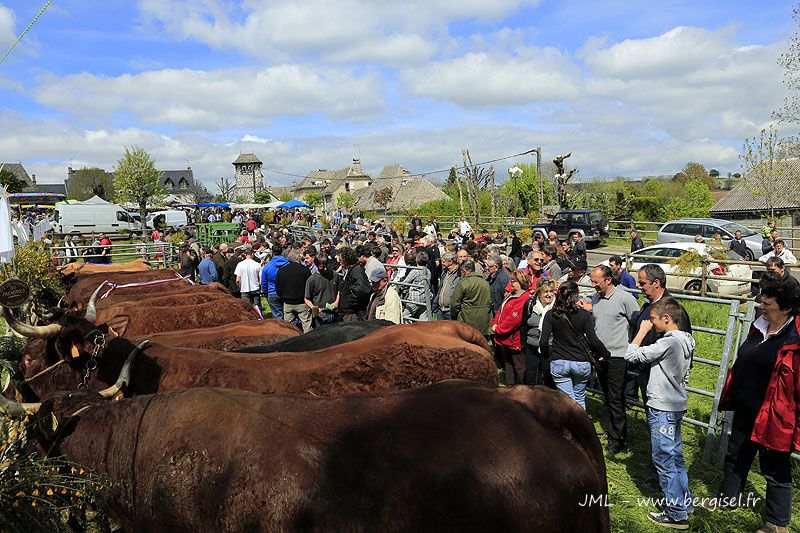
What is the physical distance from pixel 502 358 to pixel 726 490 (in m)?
3.28

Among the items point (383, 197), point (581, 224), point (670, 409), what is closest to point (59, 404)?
point (670, 409)

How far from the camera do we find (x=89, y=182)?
97375mm

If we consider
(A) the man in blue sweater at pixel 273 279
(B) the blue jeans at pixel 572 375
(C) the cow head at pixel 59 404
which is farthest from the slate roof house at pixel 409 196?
(C) the cow head at pixel 59 404

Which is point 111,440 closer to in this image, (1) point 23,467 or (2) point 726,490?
(1) point 23,467

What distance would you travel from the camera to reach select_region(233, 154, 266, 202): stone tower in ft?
355

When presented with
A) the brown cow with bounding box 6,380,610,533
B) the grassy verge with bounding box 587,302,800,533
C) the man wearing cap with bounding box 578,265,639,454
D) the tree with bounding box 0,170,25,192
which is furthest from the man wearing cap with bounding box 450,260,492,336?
the tree with bounding box 0,170,25,192

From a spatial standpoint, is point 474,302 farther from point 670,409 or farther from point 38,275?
point 38,275

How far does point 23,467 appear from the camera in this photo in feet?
9.69

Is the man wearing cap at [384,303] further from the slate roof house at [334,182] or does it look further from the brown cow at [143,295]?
the slate roof house at [334,182]

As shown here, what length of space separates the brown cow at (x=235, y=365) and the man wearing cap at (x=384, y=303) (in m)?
3.43

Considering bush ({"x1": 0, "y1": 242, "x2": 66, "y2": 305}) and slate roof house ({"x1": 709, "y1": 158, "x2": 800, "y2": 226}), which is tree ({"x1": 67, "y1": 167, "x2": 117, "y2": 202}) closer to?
slate roof house ({"x1": 709, "y1": 158, "x2": 800, "y2": 226})

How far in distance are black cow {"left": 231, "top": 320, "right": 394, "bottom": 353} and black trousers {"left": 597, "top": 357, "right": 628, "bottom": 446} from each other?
266 cm

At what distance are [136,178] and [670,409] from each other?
53.7 m

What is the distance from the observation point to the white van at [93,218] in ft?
129
